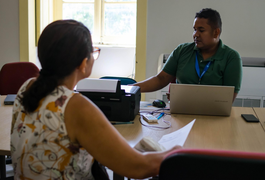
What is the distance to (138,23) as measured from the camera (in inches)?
139

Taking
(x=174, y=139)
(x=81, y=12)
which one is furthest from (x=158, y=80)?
(x=81, y=12)

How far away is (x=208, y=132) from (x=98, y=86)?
68 cm

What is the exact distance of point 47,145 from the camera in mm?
852

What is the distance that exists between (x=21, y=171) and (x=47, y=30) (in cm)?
50

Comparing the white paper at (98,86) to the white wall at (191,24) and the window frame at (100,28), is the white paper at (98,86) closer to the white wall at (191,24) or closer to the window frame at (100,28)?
the white wall at (191,24)

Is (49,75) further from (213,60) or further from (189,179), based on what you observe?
(213,60)

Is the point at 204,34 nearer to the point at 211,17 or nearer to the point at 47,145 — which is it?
the point at 211,17

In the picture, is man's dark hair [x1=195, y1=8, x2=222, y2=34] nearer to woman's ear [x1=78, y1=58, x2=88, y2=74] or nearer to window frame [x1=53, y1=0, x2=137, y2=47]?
woman's ear [x1=78, y1=58, x2=88, y2=74]

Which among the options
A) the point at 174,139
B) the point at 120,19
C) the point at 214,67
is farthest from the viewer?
the point at 120,19

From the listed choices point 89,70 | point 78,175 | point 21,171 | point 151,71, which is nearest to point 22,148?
point 21,171

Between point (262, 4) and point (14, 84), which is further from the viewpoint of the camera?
point (262, 4)

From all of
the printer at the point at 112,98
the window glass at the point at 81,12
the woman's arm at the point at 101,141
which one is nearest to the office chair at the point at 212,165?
the woman's arm at the point at 101,141

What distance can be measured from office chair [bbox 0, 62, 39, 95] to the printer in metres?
1.21

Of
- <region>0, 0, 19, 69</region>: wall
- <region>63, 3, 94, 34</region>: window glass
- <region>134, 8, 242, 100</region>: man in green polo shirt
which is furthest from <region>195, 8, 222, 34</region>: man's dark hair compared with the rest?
<region>63, 3, 94, 34</region>: window glass
